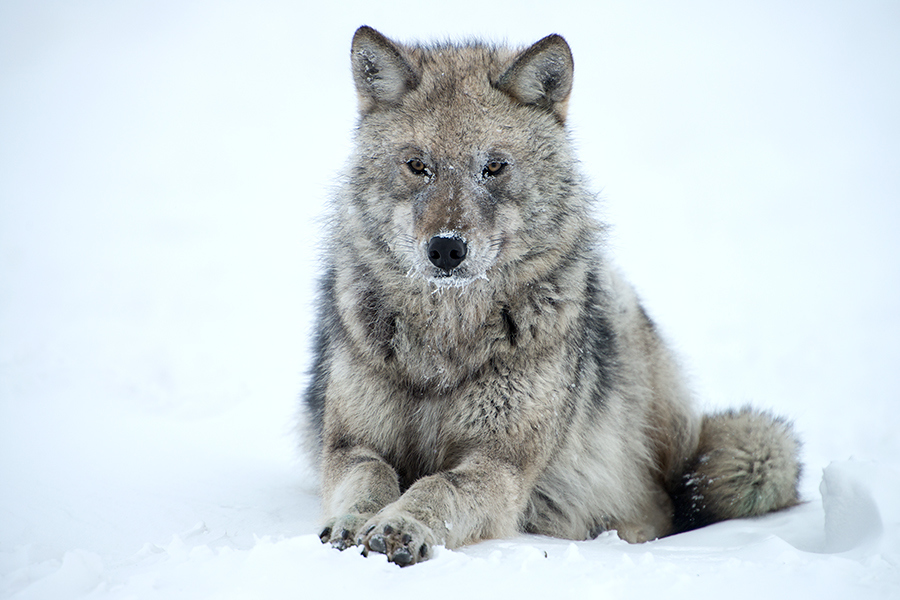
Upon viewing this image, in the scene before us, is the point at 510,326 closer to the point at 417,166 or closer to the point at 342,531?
the point at 417,166

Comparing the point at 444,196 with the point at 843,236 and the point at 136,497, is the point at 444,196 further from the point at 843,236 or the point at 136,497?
the point at 843,236

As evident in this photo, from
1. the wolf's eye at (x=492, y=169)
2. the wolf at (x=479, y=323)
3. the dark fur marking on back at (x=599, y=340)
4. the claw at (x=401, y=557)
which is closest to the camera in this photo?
the claw at (x=401, y=557)

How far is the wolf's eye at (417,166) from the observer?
324cm

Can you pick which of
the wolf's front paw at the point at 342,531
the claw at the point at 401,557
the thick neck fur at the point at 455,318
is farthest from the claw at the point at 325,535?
the thick neck fur at the point at 455,318

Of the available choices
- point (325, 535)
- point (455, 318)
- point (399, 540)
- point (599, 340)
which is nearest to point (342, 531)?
point (325, 535)

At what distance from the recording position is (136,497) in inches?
144

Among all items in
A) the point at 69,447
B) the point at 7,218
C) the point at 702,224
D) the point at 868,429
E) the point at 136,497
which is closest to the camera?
the point at 136,497

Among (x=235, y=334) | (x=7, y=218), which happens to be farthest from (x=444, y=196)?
(x=7, y=218)

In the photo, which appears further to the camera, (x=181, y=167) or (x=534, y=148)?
(x=181, y=167)

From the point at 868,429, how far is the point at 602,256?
134 inches

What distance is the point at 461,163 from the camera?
3184 millimetres

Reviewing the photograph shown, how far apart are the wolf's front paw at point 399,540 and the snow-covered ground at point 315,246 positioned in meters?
0.09

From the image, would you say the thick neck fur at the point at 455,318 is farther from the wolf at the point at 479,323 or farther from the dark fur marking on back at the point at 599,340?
the dark fur marking on back at the point at 599,340

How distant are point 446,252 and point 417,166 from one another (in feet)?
1.85
